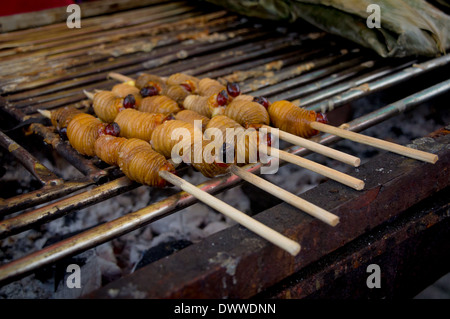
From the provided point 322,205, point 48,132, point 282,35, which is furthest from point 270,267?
point 282,35

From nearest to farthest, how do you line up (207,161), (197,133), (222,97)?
(207,161), (197,133), (222,97)

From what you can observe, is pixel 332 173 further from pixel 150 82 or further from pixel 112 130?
pixel 150 82

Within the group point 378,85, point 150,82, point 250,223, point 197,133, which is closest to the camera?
point 250,223

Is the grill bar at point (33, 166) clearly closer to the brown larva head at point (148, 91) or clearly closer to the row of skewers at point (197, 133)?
the row of skewers at point (197, 133)

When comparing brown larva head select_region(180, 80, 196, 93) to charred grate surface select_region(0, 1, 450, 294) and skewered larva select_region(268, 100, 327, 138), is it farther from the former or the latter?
skewered larva select_region(268, 100, 327, 138)

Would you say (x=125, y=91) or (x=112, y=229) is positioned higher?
(x=125, y=91)

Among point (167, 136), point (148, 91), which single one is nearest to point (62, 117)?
point (148, 91)

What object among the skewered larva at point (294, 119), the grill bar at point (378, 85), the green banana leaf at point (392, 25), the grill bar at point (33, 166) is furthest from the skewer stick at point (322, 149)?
the green banana leaf at point (392, 25)
